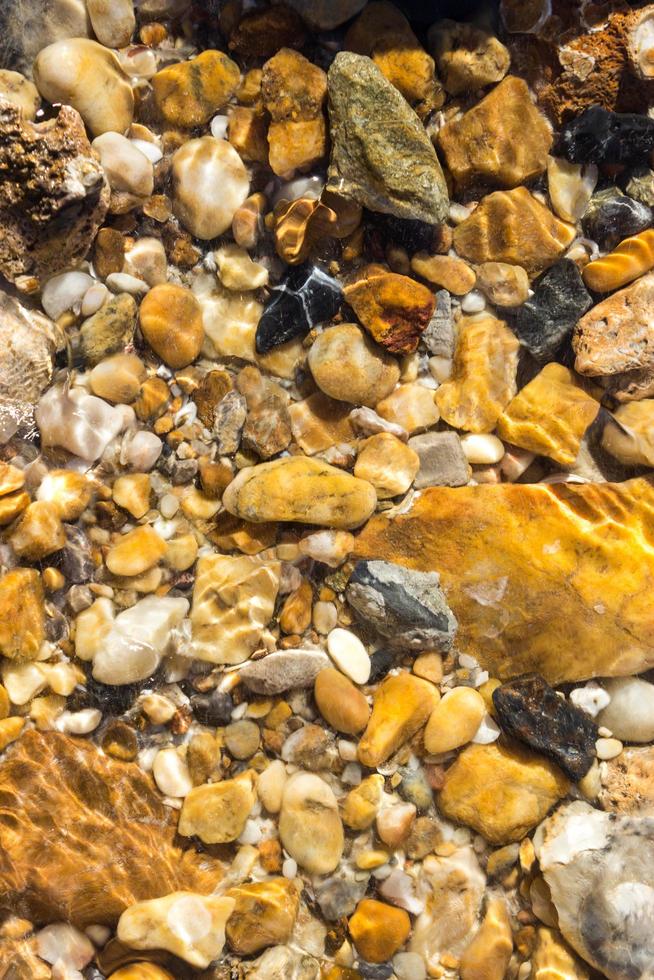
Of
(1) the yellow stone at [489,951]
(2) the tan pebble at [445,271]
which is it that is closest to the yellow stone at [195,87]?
(2) the tan pebble at [445,271]

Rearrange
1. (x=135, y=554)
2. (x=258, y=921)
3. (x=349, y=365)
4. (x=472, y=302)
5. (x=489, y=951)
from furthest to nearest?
(x=472, y=302) < (x=349, y=365) < (x=135, y=554) < (x=489, y=951) < (x=258, y=921)

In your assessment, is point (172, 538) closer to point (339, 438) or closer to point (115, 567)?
point (115, 567)

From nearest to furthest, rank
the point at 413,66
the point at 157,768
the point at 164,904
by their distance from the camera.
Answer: the point at 164,904, the point at 157,768, the point at 413,66

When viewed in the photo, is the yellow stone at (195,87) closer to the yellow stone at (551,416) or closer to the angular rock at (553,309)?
the angular rock at (553,309)

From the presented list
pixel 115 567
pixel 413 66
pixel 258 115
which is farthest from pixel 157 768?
pixel 413 66

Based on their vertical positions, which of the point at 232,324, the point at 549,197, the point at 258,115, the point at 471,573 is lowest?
the point at 471,573

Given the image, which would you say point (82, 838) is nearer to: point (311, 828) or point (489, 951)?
point (311, 828)

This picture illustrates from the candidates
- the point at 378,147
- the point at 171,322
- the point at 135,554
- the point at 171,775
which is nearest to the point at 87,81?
the point at 171,322
